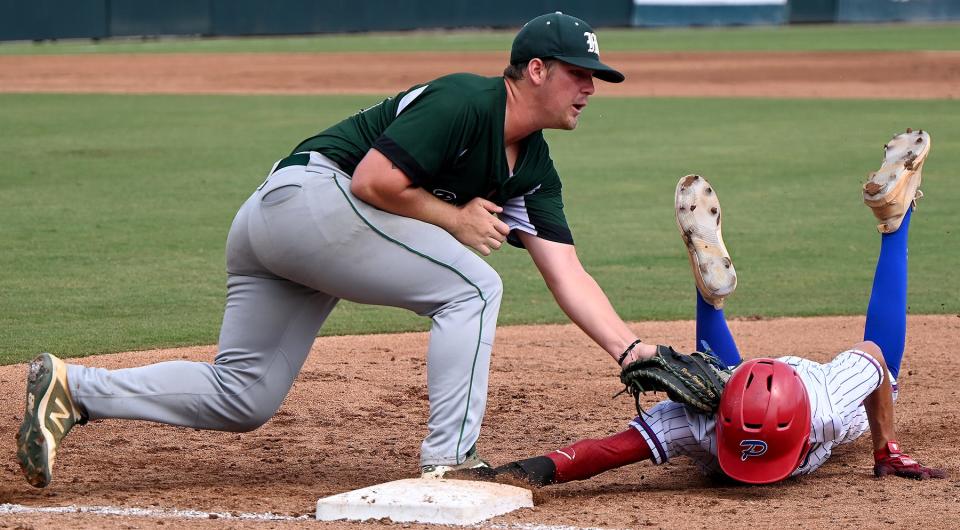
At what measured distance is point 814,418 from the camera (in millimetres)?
3863

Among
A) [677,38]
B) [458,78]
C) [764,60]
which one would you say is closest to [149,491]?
[458,78]

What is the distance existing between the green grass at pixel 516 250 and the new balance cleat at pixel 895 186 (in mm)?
2299

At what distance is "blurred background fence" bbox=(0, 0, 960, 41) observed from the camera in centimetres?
3266

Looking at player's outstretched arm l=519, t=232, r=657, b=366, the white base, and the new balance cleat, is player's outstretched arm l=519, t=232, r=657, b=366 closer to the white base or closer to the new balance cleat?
the white base

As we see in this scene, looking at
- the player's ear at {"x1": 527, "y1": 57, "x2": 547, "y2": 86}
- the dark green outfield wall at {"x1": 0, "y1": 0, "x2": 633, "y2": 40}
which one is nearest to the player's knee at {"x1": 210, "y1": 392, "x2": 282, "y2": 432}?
the player's ear at {"x1": 527, "y1": 57, "x2": 547, "y2": 86}

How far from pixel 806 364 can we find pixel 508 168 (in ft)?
3.66

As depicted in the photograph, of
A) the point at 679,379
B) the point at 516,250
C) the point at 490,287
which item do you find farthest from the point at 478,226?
the point at 516,250

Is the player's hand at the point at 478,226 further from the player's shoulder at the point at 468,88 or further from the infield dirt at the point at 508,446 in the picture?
the infield dirt at the point at 508,446

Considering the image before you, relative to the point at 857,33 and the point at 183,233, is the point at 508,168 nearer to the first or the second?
the point at 183,233

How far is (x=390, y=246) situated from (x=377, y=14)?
117ft

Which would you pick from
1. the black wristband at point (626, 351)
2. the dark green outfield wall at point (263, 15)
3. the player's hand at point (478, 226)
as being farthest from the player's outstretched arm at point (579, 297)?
the dark green outfield wall at point (263, 15)

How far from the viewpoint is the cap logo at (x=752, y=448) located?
3.76 meters

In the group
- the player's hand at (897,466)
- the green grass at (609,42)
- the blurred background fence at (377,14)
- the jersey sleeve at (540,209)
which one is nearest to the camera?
the jersey sleeve at (540,209)

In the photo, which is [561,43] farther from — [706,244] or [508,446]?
[508,446]
